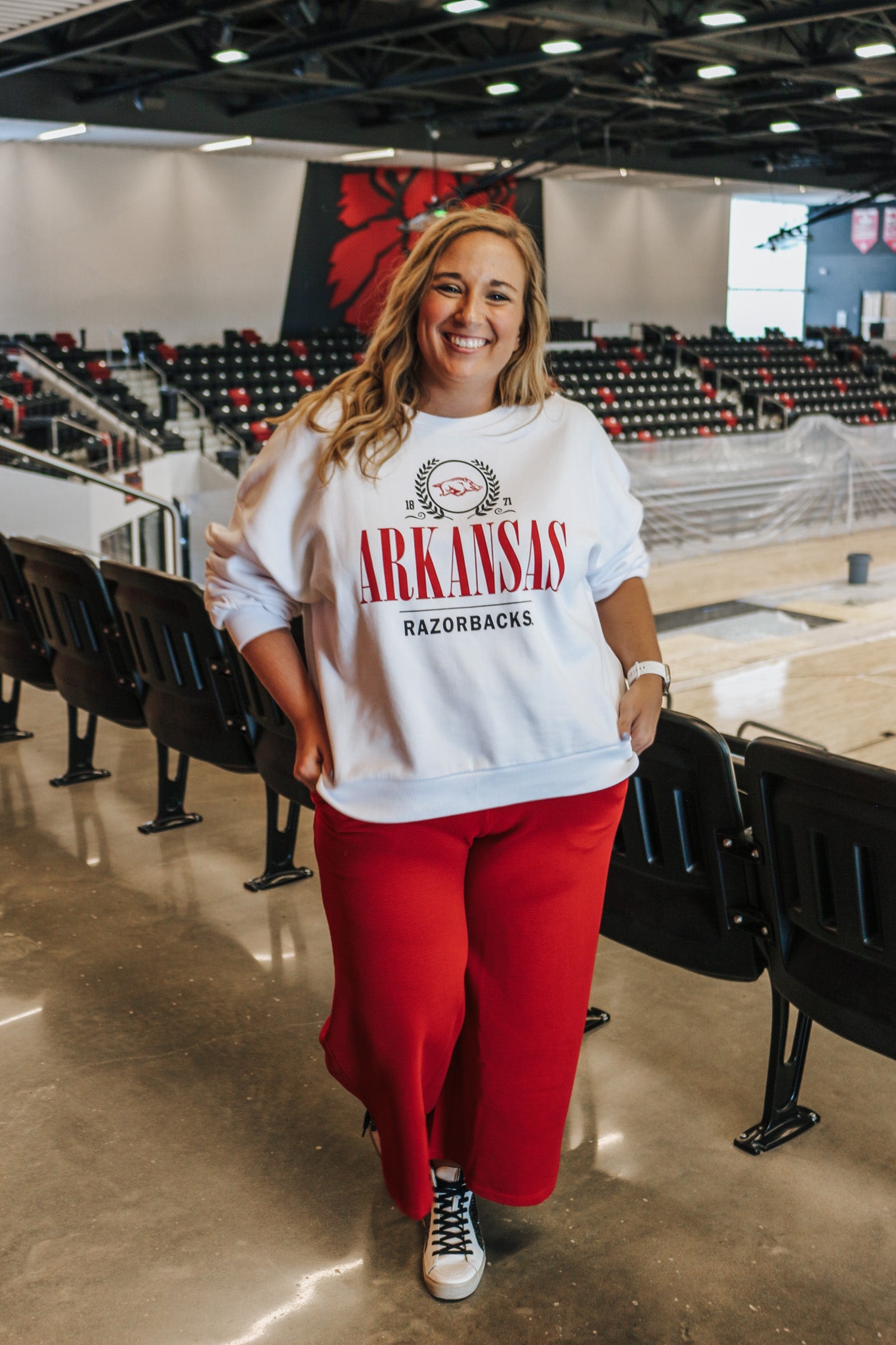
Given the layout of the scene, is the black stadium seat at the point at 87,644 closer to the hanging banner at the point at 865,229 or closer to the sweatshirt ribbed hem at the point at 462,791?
the sweatshirt ribbed hem at the point at 462,791

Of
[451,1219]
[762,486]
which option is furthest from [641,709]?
[762,486]

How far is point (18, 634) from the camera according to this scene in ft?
12.9

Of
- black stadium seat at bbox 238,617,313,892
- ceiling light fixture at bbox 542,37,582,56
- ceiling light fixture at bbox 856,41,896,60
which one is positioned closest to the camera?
black stadium seat at bbox 238,617,313,892

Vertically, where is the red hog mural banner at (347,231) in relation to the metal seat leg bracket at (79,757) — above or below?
above

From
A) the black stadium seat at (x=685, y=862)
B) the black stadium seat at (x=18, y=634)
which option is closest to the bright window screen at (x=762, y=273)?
the black stadium seat at (x=18, y=634)

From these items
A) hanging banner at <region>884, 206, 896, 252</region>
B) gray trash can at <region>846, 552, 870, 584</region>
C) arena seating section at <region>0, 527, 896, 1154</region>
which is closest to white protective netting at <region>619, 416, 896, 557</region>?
gray trash can at <region>846, 552, 870, 584</region>

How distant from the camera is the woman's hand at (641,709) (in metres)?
1.66

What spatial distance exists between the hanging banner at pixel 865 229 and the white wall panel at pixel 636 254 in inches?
169

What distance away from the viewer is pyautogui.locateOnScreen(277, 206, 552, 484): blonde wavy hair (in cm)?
154

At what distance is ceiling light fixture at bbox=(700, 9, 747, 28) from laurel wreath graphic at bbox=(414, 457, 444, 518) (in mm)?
10908

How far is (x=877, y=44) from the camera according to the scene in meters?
11.8

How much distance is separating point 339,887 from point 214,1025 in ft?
3.34

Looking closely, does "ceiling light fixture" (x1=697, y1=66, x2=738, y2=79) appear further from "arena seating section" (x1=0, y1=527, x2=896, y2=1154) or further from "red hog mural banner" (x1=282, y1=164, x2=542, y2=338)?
"arena seating section" (x1=0, y1=527, x2=896, y2=1154)

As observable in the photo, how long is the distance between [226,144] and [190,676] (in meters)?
14.7
